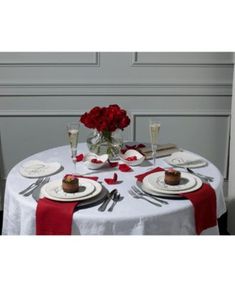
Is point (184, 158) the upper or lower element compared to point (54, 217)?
upper

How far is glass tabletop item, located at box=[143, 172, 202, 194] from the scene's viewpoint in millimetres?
1589

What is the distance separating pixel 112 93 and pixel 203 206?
1478 millimetres

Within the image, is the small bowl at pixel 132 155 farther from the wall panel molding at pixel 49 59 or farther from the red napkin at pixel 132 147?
the wall panel molding at pixel 49 59

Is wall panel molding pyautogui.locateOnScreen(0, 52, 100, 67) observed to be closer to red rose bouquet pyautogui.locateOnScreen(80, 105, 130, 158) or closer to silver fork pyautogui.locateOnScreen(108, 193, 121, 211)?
red rose bouquet pyautogui.locateOnScreen(80, 105, 130, 158)

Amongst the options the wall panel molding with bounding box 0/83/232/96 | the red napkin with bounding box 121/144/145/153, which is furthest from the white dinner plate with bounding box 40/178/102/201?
the wall panel molding with bounding box 0/83/232/96

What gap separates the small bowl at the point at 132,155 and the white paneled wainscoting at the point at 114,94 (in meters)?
0.98

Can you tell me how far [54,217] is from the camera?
4.84ft

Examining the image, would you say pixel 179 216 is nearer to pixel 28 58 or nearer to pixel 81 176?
pixel 81 176

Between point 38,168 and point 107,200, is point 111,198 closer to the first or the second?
point 107,200

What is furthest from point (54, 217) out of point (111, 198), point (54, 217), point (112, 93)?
point (112, 93)

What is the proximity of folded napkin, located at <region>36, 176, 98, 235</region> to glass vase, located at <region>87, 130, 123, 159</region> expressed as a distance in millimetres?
483

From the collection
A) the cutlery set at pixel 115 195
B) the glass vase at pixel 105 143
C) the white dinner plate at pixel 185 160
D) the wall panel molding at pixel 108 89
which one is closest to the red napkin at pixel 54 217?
the cutlery set at pixel 115 195

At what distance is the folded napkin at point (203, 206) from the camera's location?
5.07 ft

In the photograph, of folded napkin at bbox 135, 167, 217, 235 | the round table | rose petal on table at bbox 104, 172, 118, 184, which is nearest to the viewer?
the round table
